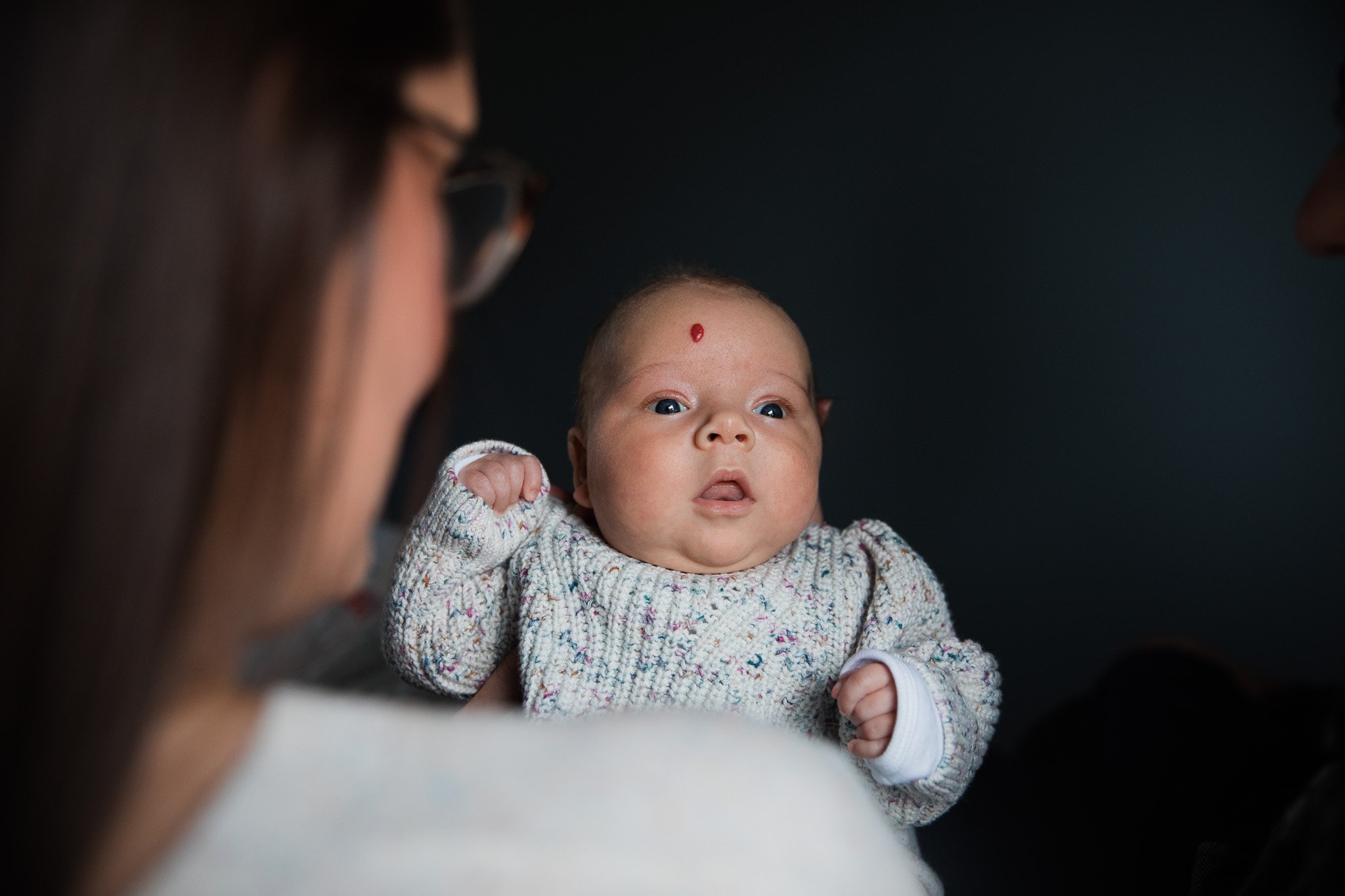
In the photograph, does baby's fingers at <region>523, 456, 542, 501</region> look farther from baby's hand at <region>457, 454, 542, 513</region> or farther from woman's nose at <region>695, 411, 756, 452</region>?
woman's nose at <region>695, 411, 756, 452</region>

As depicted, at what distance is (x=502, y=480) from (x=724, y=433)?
0.32m

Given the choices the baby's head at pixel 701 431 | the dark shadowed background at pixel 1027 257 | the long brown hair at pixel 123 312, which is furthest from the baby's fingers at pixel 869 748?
the dark shadowed background at pixel 1027 257

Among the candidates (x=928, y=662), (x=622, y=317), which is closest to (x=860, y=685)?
(x=928, y=662)

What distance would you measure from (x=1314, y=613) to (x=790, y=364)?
1.48 meters

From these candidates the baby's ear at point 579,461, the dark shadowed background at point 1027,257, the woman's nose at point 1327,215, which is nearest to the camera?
the woman's nose at point 1327,215

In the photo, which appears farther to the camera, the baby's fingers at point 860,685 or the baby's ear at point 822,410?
the baby's ear at point 822,410

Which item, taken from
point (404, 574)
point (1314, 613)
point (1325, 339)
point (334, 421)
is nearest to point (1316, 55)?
point (1325, 339)

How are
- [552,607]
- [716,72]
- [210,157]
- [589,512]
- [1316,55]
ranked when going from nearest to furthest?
[210,157], [552,607], [589,512], [1316,55], [716,72]

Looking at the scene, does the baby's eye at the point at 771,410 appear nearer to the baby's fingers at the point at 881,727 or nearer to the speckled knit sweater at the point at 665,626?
the speckled knit sweater at the point at 665,626

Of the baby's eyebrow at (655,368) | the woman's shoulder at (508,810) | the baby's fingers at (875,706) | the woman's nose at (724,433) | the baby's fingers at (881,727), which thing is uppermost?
the baby's eyebrow at (655,368)

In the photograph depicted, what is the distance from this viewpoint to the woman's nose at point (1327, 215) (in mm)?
1277

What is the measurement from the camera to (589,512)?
60.7 inches

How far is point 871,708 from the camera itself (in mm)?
1146

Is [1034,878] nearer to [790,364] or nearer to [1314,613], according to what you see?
[790,364]
